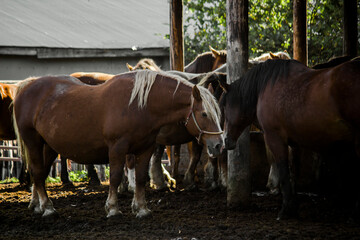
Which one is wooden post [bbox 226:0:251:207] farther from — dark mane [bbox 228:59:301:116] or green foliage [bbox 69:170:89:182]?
green foliage [bbox 69:170:89:182]

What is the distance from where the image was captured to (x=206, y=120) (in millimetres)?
5570

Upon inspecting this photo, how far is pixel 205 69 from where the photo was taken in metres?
10.6

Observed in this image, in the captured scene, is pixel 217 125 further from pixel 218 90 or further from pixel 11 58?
pixel 11 58

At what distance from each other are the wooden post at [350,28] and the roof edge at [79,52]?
630 cm

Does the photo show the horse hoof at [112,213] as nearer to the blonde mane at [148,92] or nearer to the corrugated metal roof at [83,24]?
→ the blonde mane at [148,92]

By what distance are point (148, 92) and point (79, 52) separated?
9.05 meters

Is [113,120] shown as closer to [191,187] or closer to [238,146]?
[238,146]

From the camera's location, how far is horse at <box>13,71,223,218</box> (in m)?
5.58

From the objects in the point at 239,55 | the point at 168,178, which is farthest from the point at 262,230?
the point at 168,178

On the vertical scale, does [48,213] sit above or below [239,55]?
below

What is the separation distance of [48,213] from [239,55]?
3271 millimetres

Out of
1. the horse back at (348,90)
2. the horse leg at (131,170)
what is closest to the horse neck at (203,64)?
the horse leg at (131,170)

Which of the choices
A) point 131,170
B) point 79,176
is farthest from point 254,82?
point 79,176

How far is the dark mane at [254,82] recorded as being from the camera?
19.5ft
